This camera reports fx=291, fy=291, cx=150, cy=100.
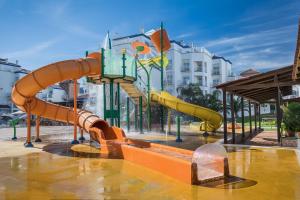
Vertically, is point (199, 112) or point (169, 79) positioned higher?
point (169, 79)

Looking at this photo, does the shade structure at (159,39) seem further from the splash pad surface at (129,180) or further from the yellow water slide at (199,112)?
the splash pad surface at (129,180)

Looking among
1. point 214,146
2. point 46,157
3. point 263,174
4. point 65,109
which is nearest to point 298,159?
point 263,174

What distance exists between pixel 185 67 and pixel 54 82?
132 ft

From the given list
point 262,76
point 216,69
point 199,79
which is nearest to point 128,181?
point 262,76

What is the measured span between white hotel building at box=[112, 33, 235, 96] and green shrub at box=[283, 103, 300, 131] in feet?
111

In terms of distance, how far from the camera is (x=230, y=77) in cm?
6116

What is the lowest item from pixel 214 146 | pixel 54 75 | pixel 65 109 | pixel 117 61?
pixel 214 146

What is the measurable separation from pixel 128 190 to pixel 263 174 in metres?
3.75

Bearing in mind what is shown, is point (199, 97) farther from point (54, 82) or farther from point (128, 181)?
point (128, 181)

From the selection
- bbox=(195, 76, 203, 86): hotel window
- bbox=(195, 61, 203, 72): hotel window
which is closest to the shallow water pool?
bbox=(195, 76, 203, 86): hotel window

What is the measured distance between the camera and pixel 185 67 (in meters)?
52.1

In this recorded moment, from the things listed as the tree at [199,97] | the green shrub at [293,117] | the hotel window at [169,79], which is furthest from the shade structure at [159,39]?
the hotel window at [169,79]

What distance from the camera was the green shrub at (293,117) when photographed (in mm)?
12906

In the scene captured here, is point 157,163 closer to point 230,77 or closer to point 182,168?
point 182,168
